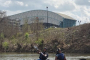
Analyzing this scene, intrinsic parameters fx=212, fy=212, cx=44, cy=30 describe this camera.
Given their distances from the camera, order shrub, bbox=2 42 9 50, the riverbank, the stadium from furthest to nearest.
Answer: the stadium
shrub, bbox=2 42 9 50
the riverbank

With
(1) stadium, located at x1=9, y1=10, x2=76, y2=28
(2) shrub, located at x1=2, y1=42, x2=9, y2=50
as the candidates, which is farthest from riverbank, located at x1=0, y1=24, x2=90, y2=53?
(1) stadium, located at x1=9, y1=10, x2=76, y2=28

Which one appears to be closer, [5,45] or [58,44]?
[58,44]

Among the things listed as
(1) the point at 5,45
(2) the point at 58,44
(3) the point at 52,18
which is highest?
(3) the point at 52,18

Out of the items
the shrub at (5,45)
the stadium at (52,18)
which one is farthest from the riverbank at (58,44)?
the stadium at (52,18)

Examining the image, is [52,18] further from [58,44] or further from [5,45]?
[58,44]

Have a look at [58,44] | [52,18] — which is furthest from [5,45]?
[52,18]

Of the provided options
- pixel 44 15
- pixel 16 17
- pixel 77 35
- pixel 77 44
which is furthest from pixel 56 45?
pixel 16 17

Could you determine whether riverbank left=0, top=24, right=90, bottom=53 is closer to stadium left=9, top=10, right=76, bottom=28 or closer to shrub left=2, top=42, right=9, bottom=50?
shrub left=2, top=42, right=9, bottom=50

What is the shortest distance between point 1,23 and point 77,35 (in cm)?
2119

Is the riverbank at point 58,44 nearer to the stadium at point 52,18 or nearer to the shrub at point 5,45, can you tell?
the shrub at point 5,45

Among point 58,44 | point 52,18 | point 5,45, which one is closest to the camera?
point 58,44

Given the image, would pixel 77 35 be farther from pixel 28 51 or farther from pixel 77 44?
pixel 28 51

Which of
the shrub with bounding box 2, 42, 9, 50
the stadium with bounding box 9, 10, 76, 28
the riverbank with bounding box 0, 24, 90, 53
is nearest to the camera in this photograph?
the riverbank with bounding box 0, 24, 90, 53

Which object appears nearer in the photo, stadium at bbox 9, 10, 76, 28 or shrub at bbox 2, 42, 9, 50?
shrub at bbox 2, 42, 9, 50
